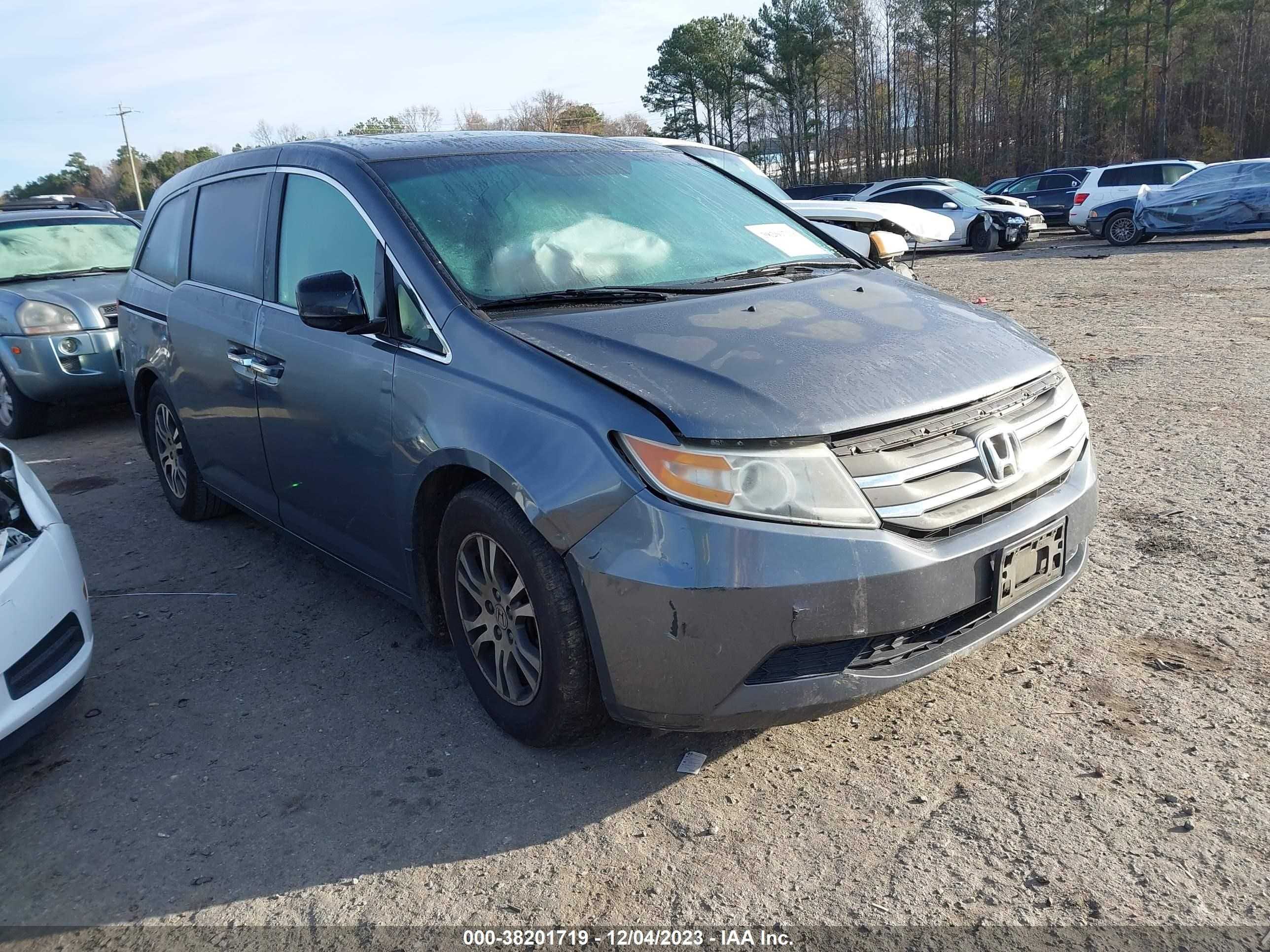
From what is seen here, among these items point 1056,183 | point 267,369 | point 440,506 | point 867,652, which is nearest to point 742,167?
point 267,369

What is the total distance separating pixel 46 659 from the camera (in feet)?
10.1

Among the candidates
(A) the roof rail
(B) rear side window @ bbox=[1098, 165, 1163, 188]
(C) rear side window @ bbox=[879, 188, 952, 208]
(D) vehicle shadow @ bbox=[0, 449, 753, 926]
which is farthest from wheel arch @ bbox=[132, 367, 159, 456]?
(B) rear side window @ bbox=[1098, 165, 1163, 188]

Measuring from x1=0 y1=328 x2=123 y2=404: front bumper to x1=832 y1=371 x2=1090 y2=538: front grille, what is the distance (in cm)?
698

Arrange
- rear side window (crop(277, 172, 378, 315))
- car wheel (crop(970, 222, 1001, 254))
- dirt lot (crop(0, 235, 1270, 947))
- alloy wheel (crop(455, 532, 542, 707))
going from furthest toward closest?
car wheel (crop(970, 222, 1001, 254)) → rear side window (crop(277, 172, 378, 315)) → alloy wheel (crop(455, 532, 542, 707)) → dirt lot (crop(0, 235, 1270, 947))

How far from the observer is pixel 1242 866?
2.29m

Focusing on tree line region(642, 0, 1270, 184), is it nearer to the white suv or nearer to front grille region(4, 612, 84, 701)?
the white suv

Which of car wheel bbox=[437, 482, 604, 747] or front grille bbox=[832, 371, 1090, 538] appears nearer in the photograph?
front grille bbox=[832, 371, 1090, 538]

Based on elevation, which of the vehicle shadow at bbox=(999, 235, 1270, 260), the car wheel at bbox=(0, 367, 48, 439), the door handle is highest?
the door handle

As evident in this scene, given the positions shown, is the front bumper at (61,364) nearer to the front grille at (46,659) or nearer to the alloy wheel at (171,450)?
the alloy wheel at (171,450)

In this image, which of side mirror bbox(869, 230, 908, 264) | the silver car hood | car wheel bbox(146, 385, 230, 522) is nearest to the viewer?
side mirror bbox(869, 230, 908, 264)

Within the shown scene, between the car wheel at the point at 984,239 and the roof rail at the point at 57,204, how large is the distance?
16536 mm

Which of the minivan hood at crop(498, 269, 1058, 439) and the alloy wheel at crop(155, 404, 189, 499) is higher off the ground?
the minivan hood at crop(498, 269, 1058, 439)

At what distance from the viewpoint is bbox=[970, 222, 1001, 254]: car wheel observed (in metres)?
20.7

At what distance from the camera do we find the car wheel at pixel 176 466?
5.18 meters
